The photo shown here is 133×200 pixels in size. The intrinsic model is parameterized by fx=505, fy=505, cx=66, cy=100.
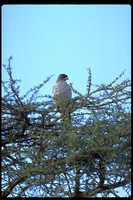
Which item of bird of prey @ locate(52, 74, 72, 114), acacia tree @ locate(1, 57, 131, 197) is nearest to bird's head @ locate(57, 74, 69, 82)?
bird of prey @ locate(52, 74, 72, 114)

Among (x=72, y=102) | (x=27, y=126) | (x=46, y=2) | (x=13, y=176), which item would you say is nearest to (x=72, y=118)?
(x=72, y=102)

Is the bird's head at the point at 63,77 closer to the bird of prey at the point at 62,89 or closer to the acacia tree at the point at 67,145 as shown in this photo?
the bird of prey at the point at 62,89

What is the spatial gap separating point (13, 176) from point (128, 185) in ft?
4.60

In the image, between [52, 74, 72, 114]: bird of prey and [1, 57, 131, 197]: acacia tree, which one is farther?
[52, 74, 72, 114]: bird of prey

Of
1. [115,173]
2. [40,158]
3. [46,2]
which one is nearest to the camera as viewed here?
[115,173]

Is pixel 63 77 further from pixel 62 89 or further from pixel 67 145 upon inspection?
pixel 67 145

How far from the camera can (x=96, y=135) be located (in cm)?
427

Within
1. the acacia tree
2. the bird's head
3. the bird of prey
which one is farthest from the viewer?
the bird's head

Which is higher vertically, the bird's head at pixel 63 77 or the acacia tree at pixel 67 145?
the bird's head at pixel 63 77

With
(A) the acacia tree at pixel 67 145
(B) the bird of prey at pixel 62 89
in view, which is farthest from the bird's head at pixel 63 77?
(A) the acacia tree at pixel 67 145

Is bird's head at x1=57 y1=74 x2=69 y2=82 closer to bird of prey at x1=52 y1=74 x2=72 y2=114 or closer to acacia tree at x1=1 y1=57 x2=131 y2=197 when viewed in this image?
bird of prey at x1=52 y1=74 x2=72 y2=114

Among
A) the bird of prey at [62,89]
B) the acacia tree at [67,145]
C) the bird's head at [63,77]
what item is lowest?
the acacia tree at [67,145]

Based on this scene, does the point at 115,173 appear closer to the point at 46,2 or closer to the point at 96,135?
the point at 96,135

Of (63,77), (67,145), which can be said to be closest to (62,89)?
(63,77)
